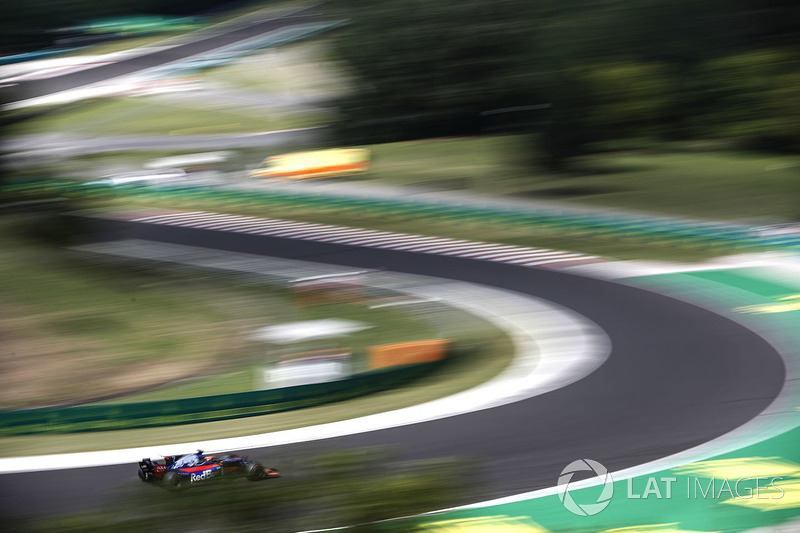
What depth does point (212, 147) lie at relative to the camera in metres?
39.7

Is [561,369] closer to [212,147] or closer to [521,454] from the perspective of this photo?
[521,454]

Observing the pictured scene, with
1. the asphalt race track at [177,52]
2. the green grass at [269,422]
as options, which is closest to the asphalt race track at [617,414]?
the green grass at [269,422]

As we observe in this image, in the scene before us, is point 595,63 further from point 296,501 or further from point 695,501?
point 296,501

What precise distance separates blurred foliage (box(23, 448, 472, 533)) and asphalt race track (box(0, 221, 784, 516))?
4.07 meters

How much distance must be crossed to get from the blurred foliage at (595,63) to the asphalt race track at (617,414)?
12.5 metres

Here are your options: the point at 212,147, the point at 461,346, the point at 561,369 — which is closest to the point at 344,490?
the point at 561,369

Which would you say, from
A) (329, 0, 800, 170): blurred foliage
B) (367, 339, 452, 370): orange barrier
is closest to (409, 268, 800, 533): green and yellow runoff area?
(367, 339, 452, 370): orange barrier

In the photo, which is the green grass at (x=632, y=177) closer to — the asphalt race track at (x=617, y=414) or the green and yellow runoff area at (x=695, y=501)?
the asphalt race track at (x=617, y=414)

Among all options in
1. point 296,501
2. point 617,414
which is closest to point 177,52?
point 617,414

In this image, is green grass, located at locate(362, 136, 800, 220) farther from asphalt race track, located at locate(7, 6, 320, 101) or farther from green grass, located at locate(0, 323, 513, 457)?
asphalt race track, located at locate(7, 6, 320, 101)

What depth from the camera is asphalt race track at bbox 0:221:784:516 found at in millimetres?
9516

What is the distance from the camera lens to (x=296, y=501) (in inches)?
124

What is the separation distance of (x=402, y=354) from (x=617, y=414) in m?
3.23

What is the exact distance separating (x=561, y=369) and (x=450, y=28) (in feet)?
66.0
